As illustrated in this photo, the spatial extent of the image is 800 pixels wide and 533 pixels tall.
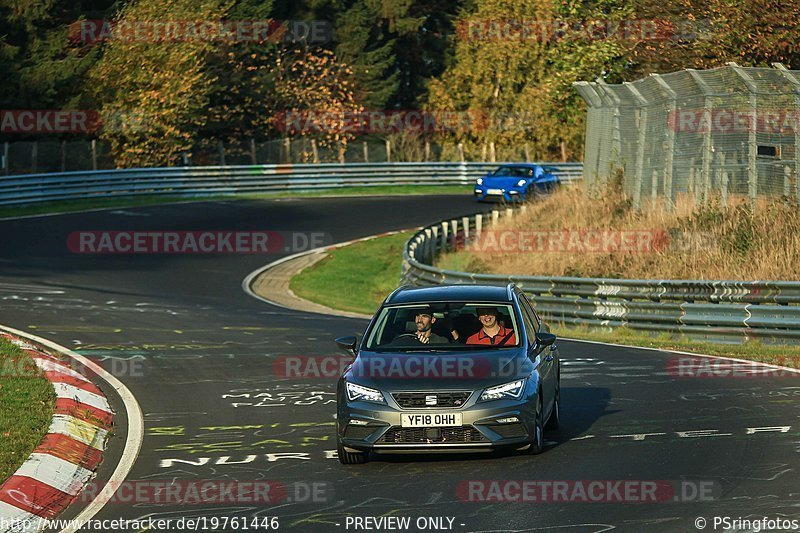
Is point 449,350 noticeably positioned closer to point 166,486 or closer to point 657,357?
point 166,486

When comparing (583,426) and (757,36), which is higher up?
(757,36)

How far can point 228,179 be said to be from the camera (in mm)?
51781

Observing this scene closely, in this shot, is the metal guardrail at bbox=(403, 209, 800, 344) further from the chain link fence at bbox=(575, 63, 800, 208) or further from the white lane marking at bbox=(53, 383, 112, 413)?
the white lane marking at bbox=(53, 383, 112, 413)

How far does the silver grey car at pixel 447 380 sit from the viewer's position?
1067 centimetres

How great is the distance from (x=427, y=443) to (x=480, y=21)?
65.4m

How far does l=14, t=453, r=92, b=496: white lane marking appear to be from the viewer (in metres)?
10.3

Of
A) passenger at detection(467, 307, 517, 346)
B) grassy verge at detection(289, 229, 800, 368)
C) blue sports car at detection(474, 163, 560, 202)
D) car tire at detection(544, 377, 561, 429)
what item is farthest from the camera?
blue sports car at detection(474, 163, 560, 202)

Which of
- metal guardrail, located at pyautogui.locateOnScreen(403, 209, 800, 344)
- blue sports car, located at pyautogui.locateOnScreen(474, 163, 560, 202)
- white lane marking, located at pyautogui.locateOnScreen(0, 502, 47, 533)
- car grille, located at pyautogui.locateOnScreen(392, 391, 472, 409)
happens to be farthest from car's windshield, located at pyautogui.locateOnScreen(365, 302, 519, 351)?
blue sports car, located at pyautogui.locateOnScreen(474, 163, 560, 202)

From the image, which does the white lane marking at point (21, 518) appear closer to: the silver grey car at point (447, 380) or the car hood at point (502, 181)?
the silver grey car at point (447, 380)

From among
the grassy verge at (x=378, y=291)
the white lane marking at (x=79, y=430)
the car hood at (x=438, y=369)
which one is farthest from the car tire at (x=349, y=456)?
the grassy verge at (x=378, y=291)

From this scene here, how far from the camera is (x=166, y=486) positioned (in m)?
10.3

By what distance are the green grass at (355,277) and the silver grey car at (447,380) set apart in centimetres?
1471

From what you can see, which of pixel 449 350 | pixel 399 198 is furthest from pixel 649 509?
pixel 399 198

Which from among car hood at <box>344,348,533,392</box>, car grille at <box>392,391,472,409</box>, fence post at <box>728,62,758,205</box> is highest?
fence post at <box>728,62,758,205</box>
